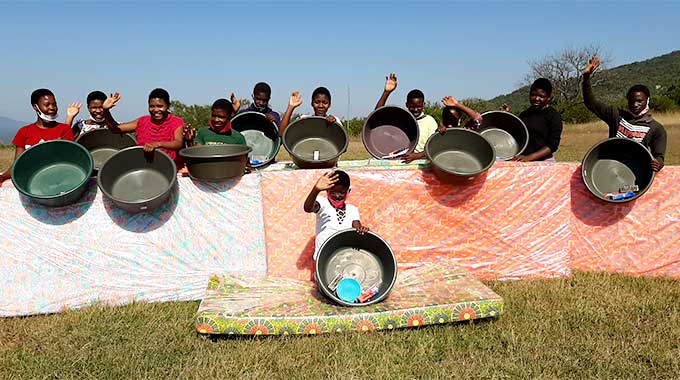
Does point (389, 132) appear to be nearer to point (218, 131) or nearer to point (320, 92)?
point (320, 92)

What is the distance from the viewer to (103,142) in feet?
15.2

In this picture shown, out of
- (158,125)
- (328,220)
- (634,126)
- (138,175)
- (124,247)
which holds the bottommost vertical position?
(124,247)

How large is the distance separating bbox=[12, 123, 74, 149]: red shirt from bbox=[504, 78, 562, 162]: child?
4.08 metres

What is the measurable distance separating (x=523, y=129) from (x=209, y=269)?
11.1 ft

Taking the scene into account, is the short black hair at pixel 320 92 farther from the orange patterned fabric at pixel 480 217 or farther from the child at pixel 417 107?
the orange patterned fabric at pixel 480 217

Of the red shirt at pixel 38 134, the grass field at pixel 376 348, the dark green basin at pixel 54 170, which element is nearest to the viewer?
the grass field at pixel 376 348

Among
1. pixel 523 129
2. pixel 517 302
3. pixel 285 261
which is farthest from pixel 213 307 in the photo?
pixel 523 129

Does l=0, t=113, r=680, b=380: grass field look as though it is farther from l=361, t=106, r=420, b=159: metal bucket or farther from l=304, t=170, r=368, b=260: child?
l=361, t=106, r=420, b=159: metal bucket

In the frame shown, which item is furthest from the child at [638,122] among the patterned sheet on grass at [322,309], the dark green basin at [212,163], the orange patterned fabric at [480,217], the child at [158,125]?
the child at [158,125]

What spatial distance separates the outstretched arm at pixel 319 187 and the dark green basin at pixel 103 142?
6.77ft

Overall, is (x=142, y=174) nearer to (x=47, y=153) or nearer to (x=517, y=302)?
(x=47, y=153)

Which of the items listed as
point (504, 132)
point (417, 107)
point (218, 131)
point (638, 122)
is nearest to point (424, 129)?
point (417, 107)

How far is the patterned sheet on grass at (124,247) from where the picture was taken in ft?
12.0

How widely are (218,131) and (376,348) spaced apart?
240 centimetres
